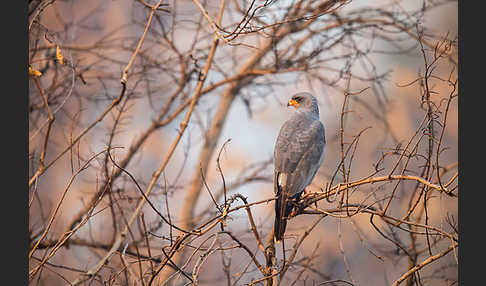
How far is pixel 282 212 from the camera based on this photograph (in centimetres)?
261

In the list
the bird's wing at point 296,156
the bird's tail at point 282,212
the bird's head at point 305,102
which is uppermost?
the bird's head at point 305,102

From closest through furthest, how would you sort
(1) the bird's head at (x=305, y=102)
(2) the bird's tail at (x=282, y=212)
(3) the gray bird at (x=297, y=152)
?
(2) the bird's tail at (x=282, y=212), (3) the gray bird at (x=297, y=152), (1) the bird's head at (x=305, y=102)

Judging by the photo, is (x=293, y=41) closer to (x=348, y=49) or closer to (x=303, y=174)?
(x=348, y=49)

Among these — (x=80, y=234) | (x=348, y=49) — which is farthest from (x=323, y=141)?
(x=80, y=234)

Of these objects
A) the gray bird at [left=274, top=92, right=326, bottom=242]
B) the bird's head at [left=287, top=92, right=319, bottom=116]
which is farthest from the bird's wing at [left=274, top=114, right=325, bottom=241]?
the bird's head at [left=287, top=92, right=319, bottom=116]

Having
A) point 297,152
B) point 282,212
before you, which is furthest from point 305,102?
point 282,212

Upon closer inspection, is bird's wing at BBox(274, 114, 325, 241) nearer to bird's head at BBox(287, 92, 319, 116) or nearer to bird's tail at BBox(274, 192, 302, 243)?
bird's tail at BBox(274, 192, 302, 243)

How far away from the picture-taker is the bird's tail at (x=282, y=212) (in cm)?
252

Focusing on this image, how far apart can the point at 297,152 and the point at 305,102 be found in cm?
49

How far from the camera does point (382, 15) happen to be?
153 inches

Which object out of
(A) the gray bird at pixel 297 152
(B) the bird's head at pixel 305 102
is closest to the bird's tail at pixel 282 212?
(A) the gray bird at pixel 297 152

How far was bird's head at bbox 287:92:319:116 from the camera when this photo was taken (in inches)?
134

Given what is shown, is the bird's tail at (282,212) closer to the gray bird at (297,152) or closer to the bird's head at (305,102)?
the gray bird at (297,152)

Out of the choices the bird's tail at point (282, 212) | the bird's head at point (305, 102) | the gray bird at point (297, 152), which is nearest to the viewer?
the bird's tail at point (282, 212)
